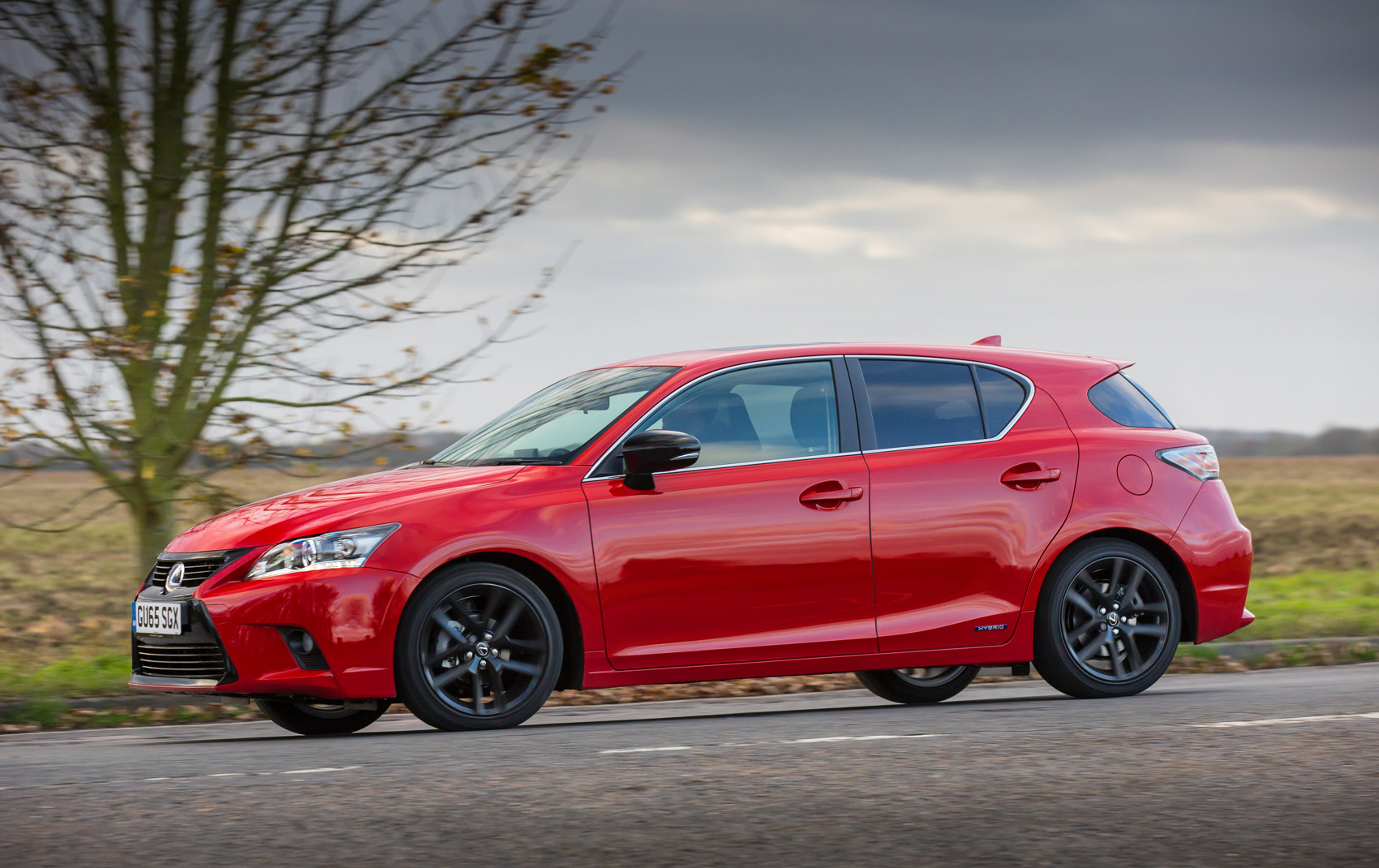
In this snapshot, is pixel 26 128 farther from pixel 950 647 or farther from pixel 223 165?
pixel 950 647

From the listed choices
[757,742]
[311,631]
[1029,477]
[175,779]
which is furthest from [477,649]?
[1029,477]

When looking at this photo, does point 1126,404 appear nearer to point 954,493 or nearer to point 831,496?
point 954,493

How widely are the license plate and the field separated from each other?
88.5 inches

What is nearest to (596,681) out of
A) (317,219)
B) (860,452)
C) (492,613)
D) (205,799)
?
(492,613)

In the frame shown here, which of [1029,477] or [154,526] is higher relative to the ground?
[154,526]

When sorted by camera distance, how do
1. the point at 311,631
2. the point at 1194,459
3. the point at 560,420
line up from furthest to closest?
the point at 1194,459, the point at 560,420, the point at 311,631

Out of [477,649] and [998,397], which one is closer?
[477,649]

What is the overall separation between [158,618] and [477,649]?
1434 mm

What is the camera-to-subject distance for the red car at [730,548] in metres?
6.98

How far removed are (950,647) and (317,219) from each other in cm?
585

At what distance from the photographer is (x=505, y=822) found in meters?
4.93

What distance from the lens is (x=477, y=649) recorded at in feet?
23.4

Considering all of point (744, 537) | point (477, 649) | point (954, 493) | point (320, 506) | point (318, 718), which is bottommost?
point (318, 718)

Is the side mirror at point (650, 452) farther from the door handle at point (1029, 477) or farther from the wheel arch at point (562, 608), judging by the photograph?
the door handle at point (1029, 477)
